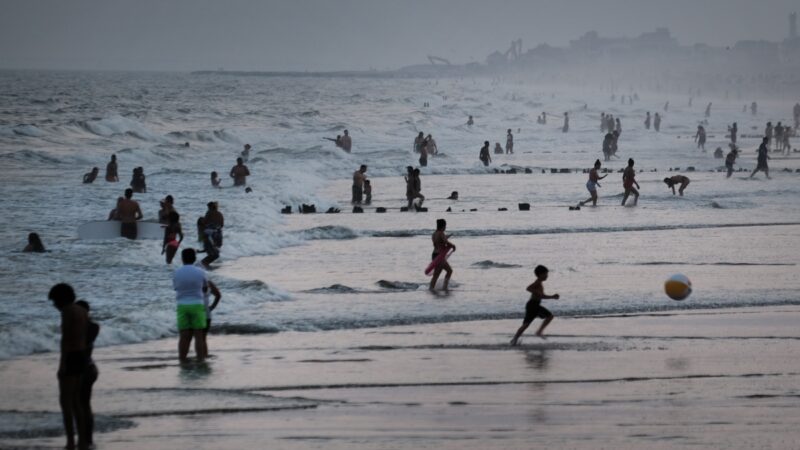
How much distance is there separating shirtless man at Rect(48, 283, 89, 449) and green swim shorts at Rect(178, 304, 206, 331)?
11.2 feet

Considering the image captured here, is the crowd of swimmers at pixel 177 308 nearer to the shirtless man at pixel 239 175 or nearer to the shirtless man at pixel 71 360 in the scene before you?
the shirtless man at pixel 71 360

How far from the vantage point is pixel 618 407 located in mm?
10922

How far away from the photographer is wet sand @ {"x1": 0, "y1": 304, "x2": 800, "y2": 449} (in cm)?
1002

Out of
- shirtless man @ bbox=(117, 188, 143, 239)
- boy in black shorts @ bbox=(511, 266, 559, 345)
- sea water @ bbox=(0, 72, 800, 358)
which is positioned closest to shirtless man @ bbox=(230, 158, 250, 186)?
sea water @ bbox=(0, 72, 800, 358)

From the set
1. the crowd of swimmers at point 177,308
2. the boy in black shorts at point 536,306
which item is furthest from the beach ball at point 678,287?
the boy in black shorts at point 536,306

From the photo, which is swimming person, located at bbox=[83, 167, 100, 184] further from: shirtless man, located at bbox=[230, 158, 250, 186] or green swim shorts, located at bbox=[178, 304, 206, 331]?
green swim shorts, located at bbox=[178, 304, 206, 331]

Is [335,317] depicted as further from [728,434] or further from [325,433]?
[728,434]

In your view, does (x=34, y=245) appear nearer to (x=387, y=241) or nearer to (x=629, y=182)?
(x=387, y=241)

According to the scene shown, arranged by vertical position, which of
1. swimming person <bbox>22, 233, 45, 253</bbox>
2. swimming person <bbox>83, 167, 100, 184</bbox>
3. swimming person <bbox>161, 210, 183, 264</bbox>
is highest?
swimming person <bbox>161, 210, 183, 264</bbox>

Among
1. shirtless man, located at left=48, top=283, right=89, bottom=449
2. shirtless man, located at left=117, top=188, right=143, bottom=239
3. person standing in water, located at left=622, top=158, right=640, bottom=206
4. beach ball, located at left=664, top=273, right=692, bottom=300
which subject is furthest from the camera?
person standing in water, located at left=622, top=158, right=640, bottom=206

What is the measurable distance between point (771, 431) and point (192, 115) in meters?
94.1

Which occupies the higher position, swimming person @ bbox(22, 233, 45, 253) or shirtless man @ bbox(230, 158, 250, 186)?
swimming person @ bbox(22, 233, 45, 253)

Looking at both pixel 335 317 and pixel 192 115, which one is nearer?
pixel 335 317

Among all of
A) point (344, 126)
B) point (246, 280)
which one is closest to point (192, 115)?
point (344, 126)
